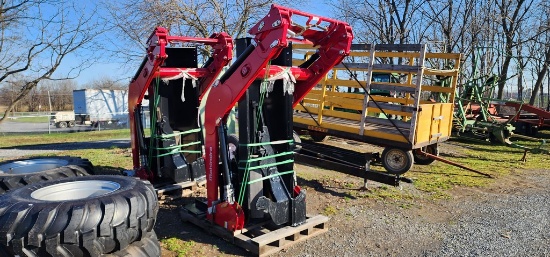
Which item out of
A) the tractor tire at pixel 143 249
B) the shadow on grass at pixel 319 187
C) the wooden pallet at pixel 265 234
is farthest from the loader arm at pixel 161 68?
the tractor tire at pixel 143 249

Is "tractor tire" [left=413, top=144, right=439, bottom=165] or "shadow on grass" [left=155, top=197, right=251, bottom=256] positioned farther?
"tractor tire" [left=413, top=144, right=439, bottom=165]

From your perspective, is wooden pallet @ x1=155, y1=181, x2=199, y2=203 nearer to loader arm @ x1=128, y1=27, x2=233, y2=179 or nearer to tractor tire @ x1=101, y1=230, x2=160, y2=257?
loader arm @ x1=128, y1=27, x2=233, y2=179

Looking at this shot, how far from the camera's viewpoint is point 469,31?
20156 millimetres

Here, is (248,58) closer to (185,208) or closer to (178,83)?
(185,208)

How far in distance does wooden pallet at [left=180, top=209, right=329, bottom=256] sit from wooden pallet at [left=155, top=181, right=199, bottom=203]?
1.12 m

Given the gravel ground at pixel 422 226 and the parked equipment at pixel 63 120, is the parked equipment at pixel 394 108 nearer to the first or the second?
the gravel ground at pixel 422 226

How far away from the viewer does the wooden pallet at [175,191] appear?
6.10m

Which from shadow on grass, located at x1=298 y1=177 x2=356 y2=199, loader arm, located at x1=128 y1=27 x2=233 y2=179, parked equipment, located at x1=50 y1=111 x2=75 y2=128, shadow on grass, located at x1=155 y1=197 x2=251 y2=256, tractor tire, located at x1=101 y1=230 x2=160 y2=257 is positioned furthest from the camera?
parked equipment, located at x1=50 y1=111 x2=75 y2=128

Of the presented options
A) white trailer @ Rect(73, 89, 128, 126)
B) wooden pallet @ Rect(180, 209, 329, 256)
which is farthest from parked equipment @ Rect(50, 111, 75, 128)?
wooden pallet @ Rect(180, 209, 329, 256)

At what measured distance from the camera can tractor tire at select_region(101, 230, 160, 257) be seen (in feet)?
11.1

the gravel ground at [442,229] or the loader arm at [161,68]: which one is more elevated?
the loader arm at [161,68]

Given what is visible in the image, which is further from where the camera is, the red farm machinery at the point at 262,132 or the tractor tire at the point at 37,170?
the tractor tire at the point at 37,170

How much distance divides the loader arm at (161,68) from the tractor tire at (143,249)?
2687mm

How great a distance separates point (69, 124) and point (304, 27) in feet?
107
